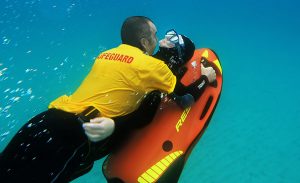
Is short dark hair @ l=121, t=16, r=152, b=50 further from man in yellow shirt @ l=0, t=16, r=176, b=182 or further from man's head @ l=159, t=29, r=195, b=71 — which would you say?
man's head @ l=159, t=29, r=195, b=71

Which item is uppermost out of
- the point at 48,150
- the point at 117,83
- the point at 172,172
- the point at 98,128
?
the point at 117,83

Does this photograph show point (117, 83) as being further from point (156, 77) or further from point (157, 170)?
point (157, 170)

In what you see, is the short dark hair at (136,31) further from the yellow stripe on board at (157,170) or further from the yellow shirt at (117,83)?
the yellow stripe on board at (157,170)

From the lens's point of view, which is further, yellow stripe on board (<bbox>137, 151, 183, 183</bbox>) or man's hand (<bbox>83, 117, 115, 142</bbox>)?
yellow stripe on board (<bbox>137, 151, 183, 183</bbox>)

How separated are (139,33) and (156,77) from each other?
463 millimetres

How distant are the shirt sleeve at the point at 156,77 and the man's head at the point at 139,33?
28 centimetres

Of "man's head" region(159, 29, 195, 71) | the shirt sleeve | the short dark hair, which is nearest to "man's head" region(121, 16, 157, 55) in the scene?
the short dark hair

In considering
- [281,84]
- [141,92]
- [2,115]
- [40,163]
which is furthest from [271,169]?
[2,115]

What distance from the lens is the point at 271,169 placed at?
4.29 metres

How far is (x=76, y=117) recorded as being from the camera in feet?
7.76

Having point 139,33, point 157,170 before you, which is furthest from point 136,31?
point 157,170

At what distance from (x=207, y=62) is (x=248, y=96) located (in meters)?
2.19

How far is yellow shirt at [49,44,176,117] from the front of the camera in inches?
96.7

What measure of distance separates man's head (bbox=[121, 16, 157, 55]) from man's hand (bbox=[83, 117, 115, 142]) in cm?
→ 80
